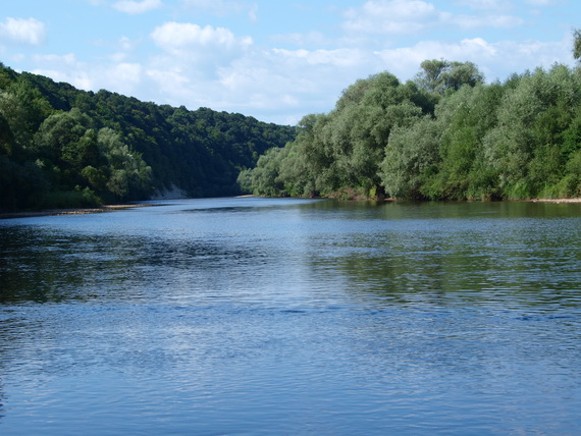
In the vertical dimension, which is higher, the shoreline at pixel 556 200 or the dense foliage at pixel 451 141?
the dense foliage at pixel 451 141

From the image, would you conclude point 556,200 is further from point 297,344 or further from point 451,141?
point 297,344

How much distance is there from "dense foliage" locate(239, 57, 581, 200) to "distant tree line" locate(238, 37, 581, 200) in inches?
5.3

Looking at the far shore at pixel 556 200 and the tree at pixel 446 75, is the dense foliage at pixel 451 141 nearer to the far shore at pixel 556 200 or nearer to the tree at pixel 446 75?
the far shore at pixel 556 200

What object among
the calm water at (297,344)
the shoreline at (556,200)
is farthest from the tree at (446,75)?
the calm water at (297,344)

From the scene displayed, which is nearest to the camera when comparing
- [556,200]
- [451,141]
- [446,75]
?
[556,200]

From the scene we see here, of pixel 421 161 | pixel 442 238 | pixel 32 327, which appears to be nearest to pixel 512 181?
pixel 421 161

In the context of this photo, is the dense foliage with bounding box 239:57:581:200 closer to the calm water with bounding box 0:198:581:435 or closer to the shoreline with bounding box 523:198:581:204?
the shoreline with bounding box 523:198:581:204

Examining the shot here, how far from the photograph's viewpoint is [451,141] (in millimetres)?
110062

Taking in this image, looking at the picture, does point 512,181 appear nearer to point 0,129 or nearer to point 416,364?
point 0,129

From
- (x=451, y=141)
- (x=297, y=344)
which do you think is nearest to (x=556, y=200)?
(x=451, y=141)

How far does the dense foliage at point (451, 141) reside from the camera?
9456 cm

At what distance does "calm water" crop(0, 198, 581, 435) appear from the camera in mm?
14164

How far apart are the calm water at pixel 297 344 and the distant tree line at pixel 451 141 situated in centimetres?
5547

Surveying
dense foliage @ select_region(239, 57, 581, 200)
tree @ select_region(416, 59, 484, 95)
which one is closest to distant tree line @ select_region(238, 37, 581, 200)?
dense foliage @ select_region(239, 57, 581, 200)
